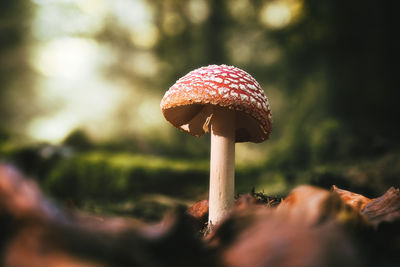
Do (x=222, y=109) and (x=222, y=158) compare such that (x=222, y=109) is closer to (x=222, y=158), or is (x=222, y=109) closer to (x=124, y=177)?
(x=222, y=158)

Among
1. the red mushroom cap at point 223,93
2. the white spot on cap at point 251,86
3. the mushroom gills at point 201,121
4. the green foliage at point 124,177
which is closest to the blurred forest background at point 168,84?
the green foliage at point 124,177

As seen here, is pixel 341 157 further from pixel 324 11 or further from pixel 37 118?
pixel 37 118

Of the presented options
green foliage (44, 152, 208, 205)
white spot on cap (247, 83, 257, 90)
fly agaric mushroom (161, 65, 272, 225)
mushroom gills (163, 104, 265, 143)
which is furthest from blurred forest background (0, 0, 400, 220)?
white spot on cap (247, 83, 257, 90)

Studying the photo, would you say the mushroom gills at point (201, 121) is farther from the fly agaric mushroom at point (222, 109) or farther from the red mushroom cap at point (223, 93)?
the red mushroom cap at point (223, 93)

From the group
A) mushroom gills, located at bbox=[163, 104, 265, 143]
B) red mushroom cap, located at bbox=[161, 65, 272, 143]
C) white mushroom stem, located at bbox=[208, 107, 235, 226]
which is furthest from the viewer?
mushroom gills, located at bbox=[163, 104, 265, 143]

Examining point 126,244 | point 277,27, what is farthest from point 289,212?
point 277,27

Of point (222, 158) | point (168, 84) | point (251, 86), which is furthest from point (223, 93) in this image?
point (168, 84)

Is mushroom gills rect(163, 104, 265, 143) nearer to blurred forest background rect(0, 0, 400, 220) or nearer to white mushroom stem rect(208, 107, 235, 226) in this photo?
white mushroom stem rect(208, 107, 235, 226)
